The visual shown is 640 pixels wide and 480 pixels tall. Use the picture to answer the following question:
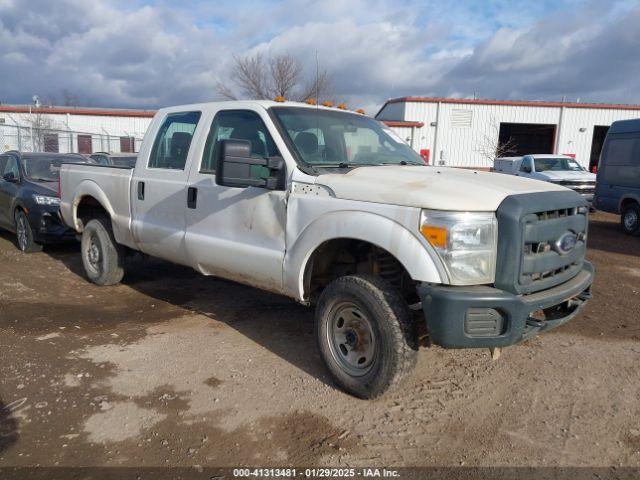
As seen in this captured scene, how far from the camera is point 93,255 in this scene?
639 centimetres

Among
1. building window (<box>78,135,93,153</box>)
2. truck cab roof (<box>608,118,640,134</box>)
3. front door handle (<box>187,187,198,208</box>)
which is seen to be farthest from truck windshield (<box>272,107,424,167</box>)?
building window (<box>78,135,93,153</box>)

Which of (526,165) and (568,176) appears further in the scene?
(526,165)

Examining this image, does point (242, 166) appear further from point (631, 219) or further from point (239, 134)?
point (631, 219)

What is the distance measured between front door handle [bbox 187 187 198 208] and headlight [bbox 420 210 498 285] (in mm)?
2270

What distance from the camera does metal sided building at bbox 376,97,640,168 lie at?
30.7m

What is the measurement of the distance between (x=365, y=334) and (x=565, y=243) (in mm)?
1445

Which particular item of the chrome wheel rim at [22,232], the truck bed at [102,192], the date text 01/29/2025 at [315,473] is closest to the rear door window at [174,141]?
the truck bed at [102,192]

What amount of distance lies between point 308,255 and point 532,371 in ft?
6.66

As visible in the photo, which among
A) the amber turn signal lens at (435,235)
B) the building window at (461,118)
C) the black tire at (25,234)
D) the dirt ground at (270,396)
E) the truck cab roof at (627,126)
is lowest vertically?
the dirt ground at (270,396)

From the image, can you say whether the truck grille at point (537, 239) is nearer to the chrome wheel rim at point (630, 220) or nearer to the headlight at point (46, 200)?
the headlight at point (46, 200)

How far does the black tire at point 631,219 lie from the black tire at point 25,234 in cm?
1166

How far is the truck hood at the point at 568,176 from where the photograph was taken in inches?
593

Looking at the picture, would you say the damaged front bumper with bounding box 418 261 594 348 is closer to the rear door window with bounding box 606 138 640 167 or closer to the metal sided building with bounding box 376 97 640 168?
the rear door window with bounding box 606 138 640 167

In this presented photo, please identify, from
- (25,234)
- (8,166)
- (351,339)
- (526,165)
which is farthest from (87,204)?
(526,165)
